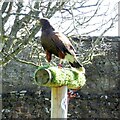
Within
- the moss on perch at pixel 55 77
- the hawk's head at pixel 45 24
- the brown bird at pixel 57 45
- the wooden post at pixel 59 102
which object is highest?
the hawk's head at pixel 45 24

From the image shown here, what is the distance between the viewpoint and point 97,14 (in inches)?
179

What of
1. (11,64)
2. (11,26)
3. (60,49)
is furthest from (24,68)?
(60,49)

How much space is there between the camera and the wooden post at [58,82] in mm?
2721

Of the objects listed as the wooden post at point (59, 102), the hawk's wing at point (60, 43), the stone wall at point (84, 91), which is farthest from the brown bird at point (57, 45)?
the stone wall at point (84, 91)

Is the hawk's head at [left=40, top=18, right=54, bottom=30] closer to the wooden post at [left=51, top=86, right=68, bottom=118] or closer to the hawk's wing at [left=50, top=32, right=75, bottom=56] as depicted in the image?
the hawk's wing at [left=50, top=32, right=75, bottom=56]

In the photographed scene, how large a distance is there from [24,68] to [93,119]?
4.38 ft

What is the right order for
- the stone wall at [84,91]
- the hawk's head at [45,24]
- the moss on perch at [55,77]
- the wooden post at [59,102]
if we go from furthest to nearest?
1. the stone wall at [84,91]
2. the hawk's head at [45,24]
3. the wooden post at [59,102]
4. the moss on perch at [55,77]

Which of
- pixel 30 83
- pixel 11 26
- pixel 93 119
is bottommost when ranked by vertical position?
pixel 93 119

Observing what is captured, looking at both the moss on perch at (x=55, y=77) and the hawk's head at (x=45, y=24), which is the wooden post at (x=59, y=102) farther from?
the hawk's head at (x=45, y=24)

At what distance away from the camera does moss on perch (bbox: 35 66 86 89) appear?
8.89 ft

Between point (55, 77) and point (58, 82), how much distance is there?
5cm

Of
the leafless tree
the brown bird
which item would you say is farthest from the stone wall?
the brown bird

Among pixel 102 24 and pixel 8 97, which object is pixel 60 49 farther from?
pixel 8 97

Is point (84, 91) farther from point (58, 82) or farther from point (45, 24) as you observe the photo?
point (58, 82)
